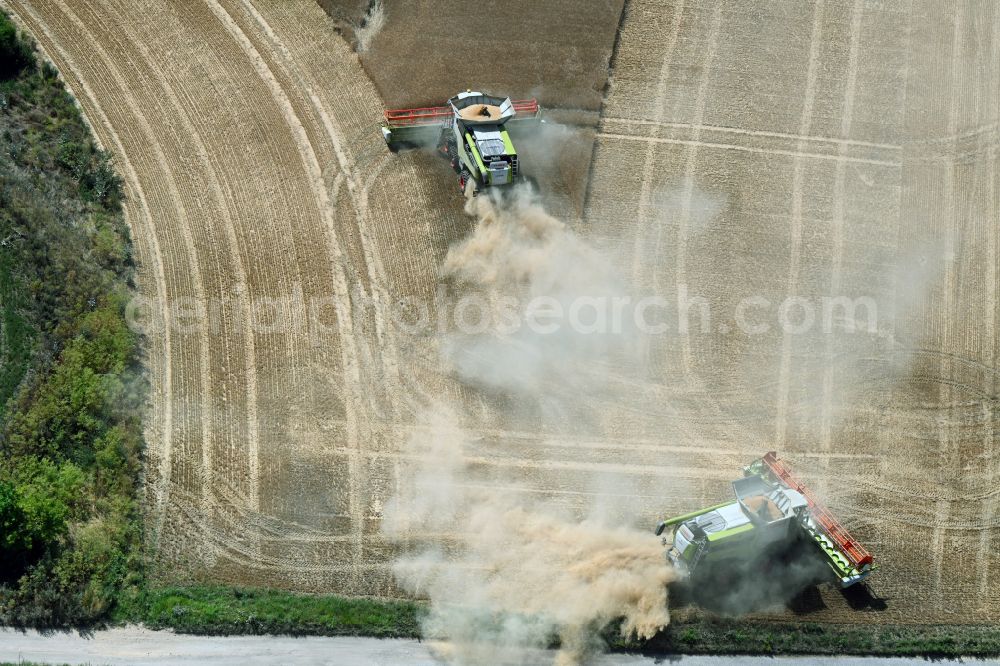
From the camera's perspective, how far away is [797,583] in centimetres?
3186

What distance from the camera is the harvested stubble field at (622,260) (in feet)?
108

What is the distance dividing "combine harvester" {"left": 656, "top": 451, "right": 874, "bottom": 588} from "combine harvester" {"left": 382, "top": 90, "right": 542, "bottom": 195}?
48.2 ft

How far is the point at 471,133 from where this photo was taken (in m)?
38.3

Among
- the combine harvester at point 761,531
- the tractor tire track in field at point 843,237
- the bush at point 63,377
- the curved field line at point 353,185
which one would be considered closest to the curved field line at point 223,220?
the bush at point 63,377

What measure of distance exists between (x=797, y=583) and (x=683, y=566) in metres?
4.11

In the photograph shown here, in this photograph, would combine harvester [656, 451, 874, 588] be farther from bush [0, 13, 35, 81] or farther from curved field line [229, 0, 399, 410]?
bush [0, 13, 35, 81]

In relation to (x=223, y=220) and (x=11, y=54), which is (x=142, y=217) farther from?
(x=11, y=54)

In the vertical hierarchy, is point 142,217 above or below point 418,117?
below

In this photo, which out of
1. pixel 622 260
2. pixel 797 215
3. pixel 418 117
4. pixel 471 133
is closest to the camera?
pixel 622 260

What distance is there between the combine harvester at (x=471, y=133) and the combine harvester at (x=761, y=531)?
14688mm

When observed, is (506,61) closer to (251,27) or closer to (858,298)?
(251,27)

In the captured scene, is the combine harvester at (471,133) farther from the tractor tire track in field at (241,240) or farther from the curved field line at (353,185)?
the curved field line at (353,185)

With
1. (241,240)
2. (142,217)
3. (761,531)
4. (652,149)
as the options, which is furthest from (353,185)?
(761,531)

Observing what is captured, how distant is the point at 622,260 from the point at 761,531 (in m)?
12.0
